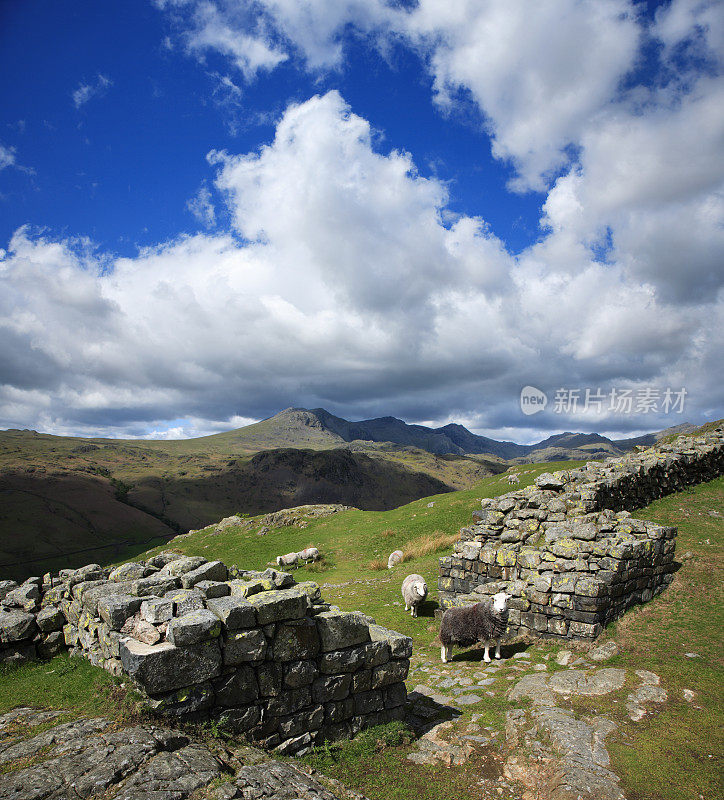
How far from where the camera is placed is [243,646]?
20.5 ft

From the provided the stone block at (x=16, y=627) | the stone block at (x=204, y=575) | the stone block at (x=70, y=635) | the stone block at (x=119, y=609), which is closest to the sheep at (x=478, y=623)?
the stone block at (x=204, y=575)

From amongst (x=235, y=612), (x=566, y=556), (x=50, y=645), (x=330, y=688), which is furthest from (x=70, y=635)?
(x=566, y=556)

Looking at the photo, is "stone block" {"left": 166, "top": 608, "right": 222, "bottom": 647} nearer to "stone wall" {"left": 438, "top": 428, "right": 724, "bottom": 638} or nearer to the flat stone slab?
the flat stone slab

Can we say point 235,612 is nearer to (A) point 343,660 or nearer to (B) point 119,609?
(B) point 119,609

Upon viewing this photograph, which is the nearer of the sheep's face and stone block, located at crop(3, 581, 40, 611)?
stone block, located at crop(3, 581, 40, 611)

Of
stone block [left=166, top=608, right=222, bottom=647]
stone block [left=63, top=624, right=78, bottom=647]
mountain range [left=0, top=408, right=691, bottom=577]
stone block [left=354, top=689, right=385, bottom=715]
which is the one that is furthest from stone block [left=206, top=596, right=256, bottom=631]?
mountain range [left=0, top=408, right=691, bottom=577]

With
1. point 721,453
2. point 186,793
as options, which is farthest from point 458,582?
point 721,453

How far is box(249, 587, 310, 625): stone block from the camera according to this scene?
21.1 feet

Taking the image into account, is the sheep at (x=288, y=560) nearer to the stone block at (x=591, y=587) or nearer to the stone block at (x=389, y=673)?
the stone block at (x=591, y=587)

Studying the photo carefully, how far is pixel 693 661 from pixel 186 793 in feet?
34.5

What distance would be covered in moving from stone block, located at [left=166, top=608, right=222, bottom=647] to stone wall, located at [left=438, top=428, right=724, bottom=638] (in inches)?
316

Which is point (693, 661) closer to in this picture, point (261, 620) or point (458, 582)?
point (458, 582)

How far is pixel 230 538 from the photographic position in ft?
112

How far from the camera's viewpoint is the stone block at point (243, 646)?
6113 millimetres
